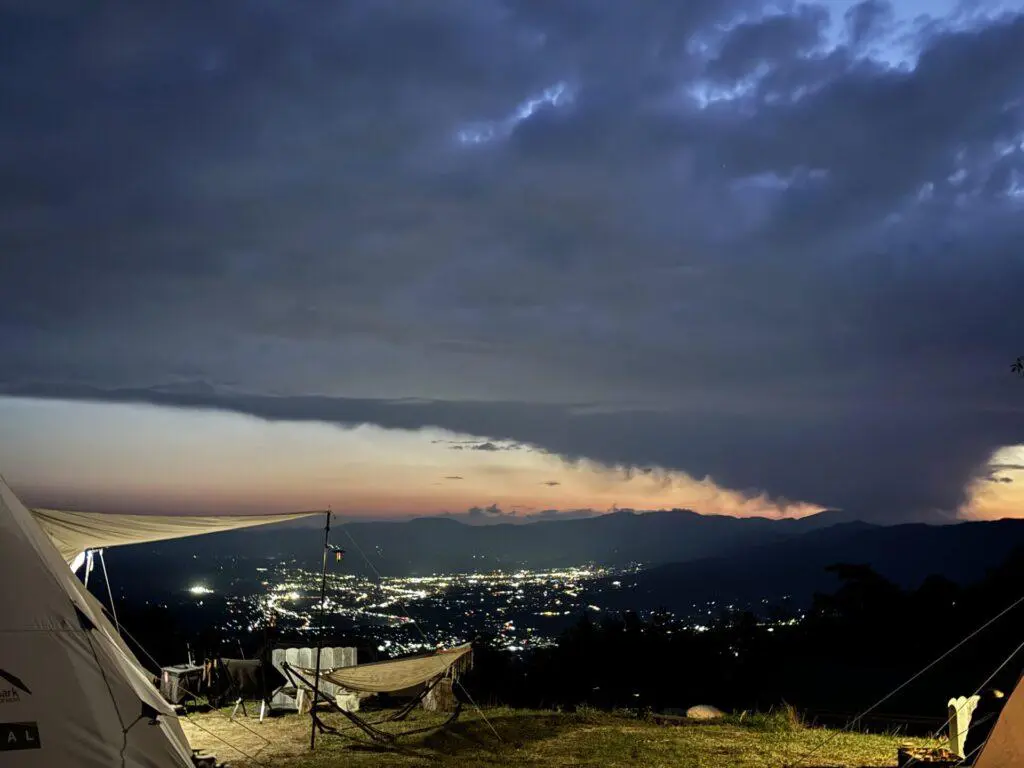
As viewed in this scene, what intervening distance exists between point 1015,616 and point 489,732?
50.7ft

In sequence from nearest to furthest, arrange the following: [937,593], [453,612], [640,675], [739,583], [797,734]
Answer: [797,734]
[640,675]
[937,593]
[453,612]
[739,583]

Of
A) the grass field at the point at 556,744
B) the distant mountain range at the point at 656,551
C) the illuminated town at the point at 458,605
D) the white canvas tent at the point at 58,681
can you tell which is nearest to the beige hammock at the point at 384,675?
the grass field at the point at 556,744

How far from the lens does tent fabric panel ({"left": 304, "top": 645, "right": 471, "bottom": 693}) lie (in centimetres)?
767

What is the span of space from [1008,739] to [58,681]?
5242 mm

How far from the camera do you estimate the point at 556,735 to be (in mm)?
7879

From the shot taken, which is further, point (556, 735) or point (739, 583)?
point (739, 583)

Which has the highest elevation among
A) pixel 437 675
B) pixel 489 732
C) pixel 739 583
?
pixel 437 675

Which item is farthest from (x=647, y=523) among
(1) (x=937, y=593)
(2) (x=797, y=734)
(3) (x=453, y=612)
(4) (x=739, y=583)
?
(2) (x=797, y=734)

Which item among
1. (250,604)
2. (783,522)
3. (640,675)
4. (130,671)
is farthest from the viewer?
(783,522)

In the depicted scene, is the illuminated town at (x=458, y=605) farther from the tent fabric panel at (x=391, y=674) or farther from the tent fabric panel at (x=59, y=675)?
the tent fabric panel at (x=59, y=675)

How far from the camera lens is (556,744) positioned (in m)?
7.49

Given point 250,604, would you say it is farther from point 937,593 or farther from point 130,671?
point 130,671

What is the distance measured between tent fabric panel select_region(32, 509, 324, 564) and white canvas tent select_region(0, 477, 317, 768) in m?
2.15

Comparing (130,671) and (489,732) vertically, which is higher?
(130,671)
